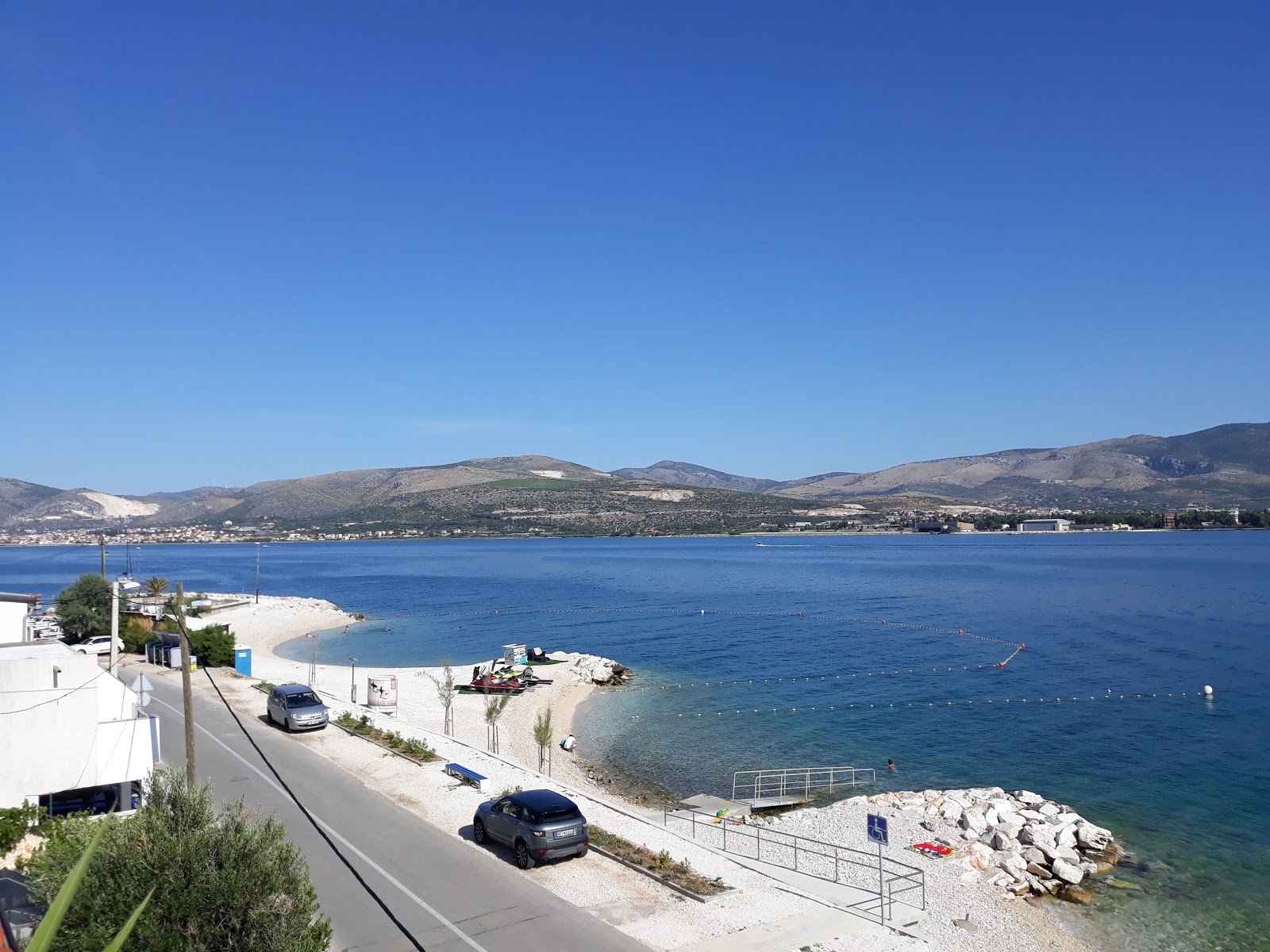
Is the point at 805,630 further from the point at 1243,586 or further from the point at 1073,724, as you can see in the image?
the point at 1243,586

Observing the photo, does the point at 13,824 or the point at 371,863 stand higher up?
the point at 13,824

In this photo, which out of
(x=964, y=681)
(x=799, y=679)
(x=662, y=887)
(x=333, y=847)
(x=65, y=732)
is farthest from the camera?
(x=799, y=679)

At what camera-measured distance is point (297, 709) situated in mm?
27953

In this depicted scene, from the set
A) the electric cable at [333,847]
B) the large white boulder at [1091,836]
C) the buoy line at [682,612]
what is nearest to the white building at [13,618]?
the electric cable at [333,847]

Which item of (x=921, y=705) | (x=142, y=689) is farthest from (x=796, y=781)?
(x=142, y=689)

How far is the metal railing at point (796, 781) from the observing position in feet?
88.6

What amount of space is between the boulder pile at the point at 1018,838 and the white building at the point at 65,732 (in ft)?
61.4

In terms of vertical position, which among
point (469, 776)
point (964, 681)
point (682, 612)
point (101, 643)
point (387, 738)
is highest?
point (101, 643)

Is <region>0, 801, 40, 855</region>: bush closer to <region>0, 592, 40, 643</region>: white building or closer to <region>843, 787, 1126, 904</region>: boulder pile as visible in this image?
<region>0, 592, 40, 643</region>: white building

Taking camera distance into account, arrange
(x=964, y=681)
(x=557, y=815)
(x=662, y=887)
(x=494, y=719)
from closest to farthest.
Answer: (x=662, y=887), (x=557, y=815), (x=494, y=719), (x=964, y=681)

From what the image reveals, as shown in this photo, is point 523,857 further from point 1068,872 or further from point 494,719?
point 494,719

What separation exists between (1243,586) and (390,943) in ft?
340

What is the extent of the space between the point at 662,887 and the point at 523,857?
110 inches

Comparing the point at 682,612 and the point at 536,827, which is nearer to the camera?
the point at 536,827
